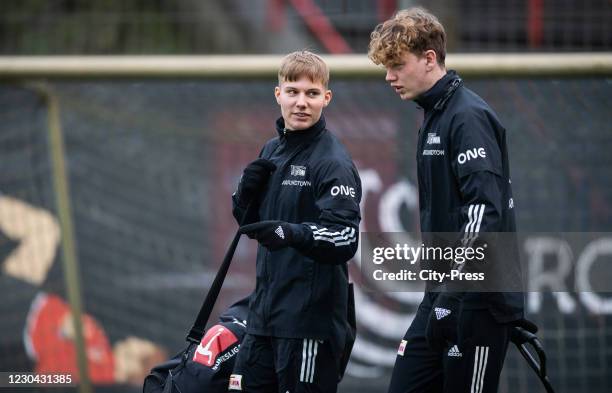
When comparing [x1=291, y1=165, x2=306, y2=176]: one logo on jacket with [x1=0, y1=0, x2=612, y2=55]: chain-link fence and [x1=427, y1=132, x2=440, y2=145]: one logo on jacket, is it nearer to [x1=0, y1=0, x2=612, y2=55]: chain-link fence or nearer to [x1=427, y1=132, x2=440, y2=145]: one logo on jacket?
[x1=427, y1=132, x2=440, y2=145]: one logo on jacket

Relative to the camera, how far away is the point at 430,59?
3.96 m

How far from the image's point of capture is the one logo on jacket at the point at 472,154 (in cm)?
370

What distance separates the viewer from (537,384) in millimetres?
6137

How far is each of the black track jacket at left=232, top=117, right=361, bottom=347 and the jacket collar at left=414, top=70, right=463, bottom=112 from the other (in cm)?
39

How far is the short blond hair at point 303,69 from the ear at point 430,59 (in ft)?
1.37

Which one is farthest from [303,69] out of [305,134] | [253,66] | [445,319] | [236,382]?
[253,66]

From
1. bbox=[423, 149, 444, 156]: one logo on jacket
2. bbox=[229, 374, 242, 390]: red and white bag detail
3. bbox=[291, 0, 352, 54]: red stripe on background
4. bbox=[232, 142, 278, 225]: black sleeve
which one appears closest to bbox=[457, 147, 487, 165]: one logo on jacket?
bbox=[423, 149, 444, 156]: one logo on jacket

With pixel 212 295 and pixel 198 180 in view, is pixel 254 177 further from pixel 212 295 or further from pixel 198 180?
pixel 198 180

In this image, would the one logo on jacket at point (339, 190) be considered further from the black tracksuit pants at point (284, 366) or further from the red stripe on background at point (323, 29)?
the red stripe on background at point (323, 29)

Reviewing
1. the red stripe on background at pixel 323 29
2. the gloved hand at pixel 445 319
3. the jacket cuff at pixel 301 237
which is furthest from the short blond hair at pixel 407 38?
the red stripe on background at pixel 323 29

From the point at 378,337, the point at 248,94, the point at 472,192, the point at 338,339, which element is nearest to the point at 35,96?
the point at 248,94

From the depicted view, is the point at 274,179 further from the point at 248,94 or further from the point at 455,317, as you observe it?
the point at 248,94

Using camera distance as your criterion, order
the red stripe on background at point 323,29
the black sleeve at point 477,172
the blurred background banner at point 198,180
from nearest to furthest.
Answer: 1. the black sleeve at point 477,172
2. the blurred background banner at point 198,180
3. the red stripe on background at point 323,29

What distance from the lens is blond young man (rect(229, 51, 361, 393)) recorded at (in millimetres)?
3914
